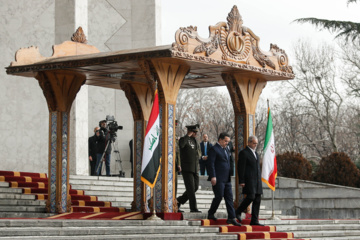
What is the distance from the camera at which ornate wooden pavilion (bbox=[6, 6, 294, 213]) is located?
573 inches

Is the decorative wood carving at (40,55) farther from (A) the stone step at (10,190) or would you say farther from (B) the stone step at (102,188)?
(B) the stone step at (102,188)

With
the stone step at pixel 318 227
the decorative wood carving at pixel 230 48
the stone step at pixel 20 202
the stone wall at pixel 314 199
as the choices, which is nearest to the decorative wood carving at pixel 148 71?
the decorative wood carving at pixel 230 48

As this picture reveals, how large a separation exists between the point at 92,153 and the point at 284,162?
6735 mm

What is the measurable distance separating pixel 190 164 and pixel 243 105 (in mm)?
1898

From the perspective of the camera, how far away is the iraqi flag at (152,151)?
1411cm

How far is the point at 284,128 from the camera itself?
175ft

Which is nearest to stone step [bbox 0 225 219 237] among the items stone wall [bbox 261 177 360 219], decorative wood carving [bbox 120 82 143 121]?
decorative wood carving [bbox 120 82 143 121]

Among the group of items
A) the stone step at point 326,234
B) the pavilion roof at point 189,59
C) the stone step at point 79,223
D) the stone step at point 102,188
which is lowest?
the stone step at point 326,234

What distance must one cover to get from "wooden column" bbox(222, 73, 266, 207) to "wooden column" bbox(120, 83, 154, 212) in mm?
1901

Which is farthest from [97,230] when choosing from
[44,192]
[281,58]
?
[281,58]

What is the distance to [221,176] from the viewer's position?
14.6 metres

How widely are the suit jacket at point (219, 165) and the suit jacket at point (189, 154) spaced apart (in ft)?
3.25

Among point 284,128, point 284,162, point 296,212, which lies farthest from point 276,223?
point 284,128

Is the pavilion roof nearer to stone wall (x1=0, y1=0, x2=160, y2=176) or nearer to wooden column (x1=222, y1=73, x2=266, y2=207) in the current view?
wooden column (x1=222, y1=73, x2=266, y2=207)
